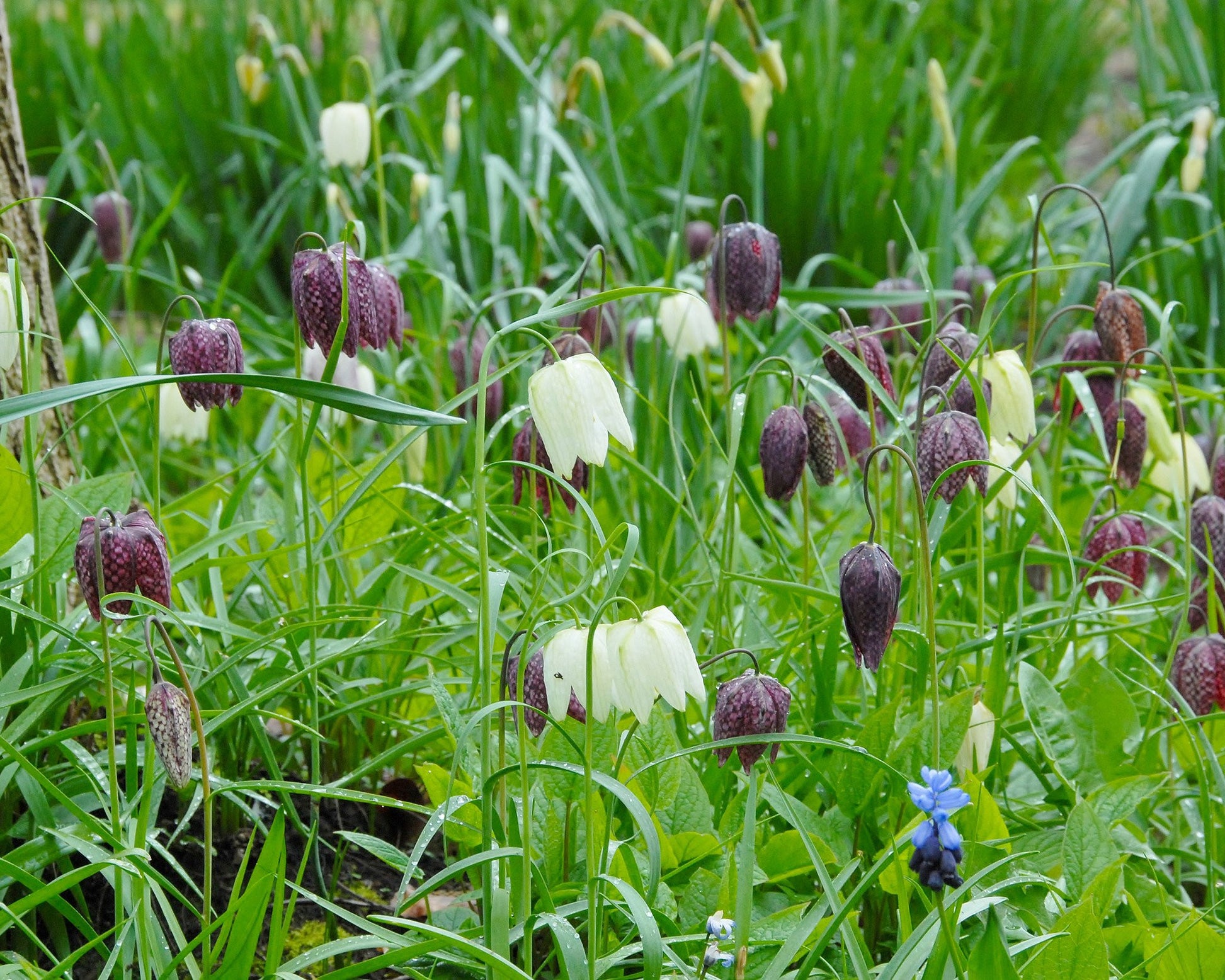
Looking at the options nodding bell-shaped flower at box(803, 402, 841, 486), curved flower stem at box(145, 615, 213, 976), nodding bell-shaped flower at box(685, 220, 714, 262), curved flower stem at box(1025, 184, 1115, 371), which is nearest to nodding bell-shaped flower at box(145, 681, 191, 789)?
curved flower stem at box(145, 615, 213, 976)

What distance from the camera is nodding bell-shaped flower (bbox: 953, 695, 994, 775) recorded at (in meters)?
1.45

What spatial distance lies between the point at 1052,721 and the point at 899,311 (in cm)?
114

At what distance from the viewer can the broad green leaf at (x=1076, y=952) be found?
3.72 ft

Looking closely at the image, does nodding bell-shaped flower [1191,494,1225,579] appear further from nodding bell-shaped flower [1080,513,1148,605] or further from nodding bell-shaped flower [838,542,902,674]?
nodding bell-shaped flower [838,542,902,674]

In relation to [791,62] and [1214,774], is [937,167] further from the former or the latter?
[1214,774]

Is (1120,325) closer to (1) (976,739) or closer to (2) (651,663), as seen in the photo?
(1) (976,739)

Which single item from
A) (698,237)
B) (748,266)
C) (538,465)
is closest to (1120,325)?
(748,266)

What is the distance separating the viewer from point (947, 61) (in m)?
4.62

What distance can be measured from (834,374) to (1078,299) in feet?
4.88

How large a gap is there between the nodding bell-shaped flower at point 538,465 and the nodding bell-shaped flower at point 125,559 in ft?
1.30

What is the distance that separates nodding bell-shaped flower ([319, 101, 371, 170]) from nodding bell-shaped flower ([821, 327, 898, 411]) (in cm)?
132

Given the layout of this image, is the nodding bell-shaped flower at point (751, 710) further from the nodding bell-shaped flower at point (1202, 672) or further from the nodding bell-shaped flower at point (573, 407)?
the nodding bell-shaped flower at point (1202, 672)

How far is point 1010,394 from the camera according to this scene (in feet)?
4.95

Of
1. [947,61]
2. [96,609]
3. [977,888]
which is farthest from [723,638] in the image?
[947,61]
